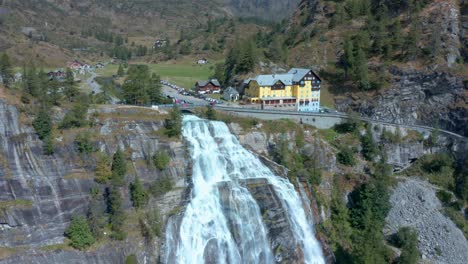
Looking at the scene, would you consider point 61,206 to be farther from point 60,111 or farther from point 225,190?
point 225,190

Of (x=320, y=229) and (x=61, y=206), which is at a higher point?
(x=61, y=206)

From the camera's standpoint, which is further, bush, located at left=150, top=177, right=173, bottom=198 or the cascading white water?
bush, located at left=150, top=177, right=173, bottom=198

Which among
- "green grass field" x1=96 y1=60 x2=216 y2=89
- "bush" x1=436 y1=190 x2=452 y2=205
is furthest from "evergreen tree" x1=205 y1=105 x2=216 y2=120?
"bush" x1=436 y1=190 x2=452 y2=205

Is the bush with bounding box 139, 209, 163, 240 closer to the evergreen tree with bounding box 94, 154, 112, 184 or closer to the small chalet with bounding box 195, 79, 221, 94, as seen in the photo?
the evergreen tree with bounding box 94, 154, 112, 184

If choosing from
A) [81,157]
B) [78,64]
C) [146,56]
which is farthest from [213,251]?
[146,56]

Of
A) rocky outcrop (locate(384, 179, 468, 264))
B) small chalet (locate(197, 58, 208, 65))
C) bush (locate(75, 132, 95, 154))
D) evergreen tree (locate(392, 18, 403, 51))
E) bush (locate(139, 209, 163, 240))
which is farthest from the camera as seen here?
small chalet (locate(197, 58, 208, 65))

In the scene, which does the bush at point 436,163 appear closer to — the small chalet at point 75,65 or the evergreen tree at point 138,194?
the evergreen tree at point 138,194

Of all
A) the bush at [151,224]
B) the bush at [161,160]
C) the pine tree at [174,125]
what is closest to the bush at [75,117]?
the bush at [161,160]
